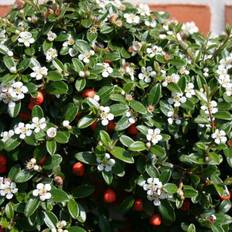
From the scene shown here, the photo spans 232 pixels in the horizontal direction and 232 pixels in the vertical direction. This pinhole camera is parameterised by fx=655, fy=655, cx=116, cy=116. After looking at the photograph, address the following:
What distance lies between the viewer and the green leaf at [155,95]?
1.62 metres

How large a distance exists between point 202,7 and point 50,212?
1225 millimetres

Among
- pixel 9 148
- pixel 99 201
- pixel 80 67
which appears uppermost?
pixel 80 67

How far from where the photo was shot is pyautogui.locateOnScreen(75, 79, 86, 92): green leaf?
158 cm

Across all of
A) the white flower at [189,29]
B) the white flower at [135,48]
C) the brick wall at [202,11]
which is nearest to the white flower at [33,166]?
the white flower at [135,48]

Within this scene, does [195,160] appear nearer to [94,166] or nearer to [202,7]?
[94,166]

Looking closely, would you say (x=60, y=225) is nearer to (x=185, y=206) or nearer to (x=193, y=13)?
(x=185, y=206)

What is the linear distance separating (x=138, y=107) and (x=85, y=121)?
5.5 inches

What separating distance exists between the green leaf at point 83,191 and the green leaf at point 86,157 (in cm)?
7

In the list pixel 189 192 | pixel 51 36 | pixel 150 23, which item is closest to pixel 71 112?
pixel 51 36

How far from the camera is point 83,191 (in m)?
1.58

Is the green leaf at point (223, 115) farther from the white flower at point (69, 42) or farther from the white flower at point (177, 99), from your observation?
the white flower at point (69, 42)

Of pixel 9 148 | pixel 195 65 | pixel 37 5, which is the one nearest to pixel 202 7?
pixel 195 65

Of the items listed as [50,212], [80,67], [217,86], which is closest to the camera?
[50,212]

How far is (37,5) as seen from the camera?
1.77 metres
